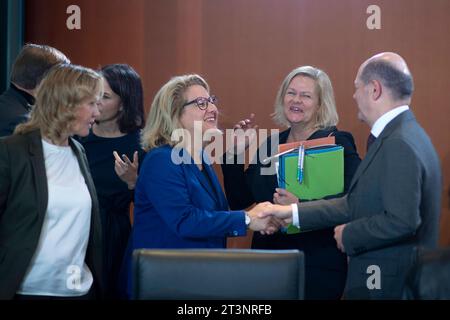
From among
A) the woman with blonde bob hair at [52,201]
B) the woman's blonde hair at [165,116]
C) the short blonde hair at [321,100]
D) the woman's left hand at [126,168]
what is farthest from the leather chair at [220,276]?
the short blonde hair at [321,100]

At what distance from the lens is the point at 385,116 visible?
2.50 meters

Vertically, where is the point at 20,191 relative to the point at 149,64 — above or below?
below

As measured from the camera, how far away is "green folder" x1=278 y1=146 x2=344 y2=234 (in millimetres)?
2932

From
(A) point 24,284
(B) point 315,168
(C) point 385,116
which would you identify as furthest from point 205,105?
(A) point 24,284

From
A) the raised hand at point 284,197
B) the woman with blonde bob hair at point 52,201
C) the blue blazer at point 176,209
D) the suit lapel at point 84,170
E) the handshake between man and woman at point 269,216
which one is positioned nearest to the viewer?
the woman with blonde bob hair at point 52,201

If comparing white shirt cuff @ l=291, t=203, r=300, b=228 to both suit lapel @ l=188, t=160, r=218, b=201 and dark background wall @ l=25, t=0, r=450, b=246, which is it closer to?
suit lapel @ l=188, t=160, r=218, b=201

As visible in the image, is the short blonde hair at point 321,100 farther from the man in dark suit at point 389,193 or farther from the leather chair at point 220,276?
the leather chair at point 220,276

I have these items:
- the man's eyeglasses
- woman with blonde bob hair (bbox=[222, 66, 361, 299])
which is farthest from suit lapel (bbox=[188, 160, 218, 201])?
woman with blonde bob hair (bbox=[222, 66, 361, 299])

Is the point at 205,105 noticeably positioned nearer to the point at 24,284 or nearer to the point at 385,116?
the point at 385,116

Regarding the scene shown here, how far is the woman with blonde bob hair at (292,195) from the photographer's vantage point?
301 cm


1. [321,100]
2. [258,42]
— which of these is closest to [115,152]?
[321,100]

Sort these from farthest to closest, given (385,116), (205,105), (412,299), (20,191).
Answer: (205,105) < (385,116) < (20,191) < (412,299)

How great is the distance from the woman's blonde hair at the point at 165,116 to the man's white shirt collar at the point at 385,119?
2.48ft

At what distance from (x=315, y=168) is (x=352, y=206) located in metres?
0.44
